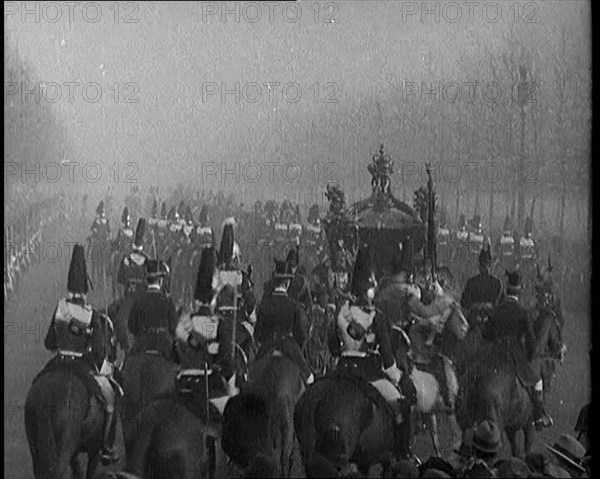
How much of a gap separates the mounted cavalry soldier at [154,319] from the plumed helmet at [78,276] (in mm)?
222

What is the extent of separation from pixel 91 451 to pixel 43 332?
0.54 metres

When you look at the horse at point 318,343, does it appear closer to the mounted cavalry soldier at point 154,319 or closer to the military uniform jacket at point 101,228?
the mounted cavalry soldier at point 154,319

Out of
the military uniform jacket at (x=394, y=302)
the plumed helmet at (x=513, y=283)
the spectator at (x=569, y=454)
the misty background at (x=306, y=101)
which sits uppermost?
the misty background at (x=306, y=101)

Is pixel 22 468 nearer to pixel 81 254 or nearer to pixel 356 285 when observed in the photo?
pixel 81 254

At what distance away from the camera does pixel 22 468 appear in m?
3.90

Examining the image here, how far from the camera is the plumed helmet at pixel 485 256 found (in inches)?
154

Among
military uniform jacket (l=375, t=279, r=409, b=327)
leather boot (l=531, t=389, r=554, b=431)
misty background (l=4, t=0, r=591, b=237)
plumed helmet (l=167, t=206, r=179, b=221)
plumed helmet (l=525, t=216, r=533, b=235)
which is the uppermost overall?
misty background (l=4, t=0, r=591, b=237)

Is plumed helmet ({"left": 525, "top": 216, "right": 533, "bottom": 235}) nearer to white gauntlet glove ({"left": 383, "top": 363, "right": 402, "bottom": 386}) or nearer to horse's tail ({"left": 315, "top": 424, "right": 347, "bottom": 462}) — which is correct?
white gauntlet glove ({"left": 383, "top": 363, "right": 402, "bottom": 386})

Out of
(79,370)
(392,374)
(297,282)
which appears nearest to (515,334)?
(392,374)

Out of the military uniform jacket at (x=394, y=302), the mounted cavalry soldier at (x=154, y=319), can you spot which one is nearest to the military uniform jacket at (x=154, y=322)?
the mounted cavalry soldier at (x=154, y=319)

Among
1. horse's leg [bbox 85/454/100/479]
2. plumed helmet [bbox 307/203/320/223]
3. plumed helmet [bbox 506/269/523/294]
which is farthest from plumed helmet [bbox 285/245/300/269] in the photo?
horse's leg [bbox 85/454/100/479]

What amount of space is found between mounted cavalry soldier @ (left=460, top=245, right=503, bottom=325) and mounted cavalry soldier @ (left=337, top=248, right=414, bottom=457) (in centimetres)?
36

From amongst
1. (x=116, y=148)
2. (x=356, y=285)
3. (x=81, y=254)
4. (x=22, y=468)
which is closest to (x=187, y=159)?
(x=116, y=148)

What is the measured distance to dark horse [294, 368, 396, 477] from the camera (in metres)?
3.80
